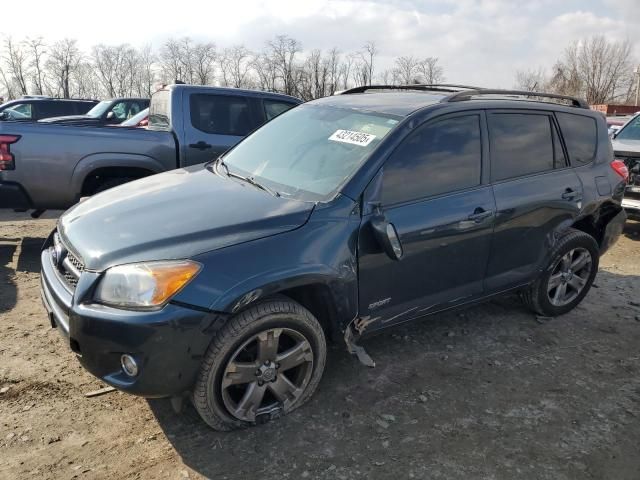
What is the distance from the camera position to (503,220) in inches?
140

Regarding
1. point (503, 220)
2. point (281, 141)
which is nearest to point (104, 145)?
point (281, 141)

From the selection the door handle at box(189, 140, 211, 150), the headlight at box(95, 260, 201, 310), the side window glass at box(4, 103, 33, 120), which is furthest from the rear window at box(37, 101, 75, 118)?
the headlight at box(95, 260, 201, 310)

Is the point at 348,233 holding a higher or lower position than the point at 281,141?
lower

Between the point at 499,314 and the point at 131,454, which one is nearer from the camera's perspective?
the point at 131,454

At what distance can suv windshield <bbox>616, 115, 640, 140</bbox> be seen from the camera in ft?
25.8

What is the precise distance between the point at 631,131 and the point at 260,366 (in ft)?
25.1

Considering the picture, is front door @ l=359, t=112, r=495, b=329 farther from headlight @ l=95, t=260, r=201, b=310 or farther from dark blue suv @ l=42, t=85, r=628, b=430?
headlight @ l=95, t=260, r=201, b=310

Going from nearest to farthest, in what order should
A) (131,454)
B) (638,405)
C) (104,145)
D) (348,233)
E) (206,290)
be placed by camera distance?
1. (206,290)
2. (131,454)
3. (348,233)
4. (638,405)
5. (104,145)

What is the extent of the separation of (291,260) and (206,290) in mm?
462

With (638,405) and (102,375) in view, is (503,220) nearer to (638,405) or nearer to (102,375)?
(638,405)

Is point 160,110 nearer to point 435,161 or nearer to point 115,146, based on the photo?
point 115,146

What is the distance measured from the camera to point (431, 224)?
3180mm

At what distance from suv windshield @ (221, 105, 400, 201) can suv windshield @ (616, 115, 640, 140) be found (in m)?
6.15

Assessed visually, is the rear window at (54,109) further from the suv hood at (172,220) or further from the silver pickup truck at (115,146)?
the suv hood at (172,220)
